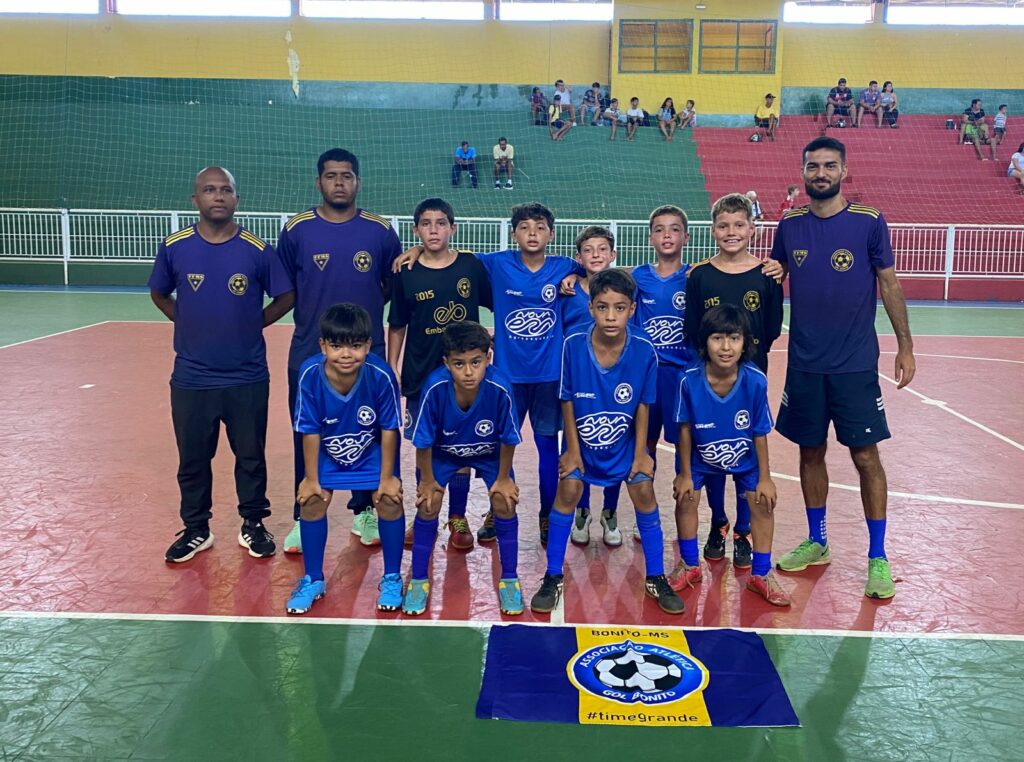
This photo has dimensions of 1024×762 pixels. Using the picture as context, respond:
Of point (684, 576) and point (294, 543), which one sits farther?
point (294, 543)

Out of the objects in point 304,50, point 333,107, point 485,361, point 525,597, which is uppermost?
point 304,50

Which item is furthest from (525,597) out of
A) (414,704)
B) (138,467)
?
(138,467)

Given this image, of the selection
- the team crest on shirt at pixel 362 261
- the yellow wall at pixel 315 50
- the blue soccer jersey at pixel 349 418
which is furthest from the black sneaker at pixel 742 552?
the yellow wall at pixel 315 50

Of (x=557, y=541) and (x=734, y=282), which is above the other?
(x=734, y=282)

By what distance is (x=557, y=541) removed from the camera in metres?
3.98

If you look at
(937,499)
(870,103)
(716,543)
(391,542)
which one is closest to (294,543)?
(391,542)

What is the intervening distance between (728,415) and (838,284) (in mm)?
812

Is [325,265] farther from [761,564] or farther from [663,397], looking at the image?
[761,564]

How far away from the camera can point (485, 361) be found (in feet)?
12.6

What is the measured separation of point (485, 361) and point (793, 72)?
25265 millimetres

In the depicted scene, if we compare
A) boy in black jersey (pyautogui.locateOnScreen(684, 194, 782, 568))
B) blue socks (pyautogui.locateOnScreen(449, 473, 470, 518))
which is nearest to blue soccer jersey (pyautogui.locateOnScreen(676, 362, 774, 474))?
boy in black jersey (pyautogui.locateOnScreen(684, 194, 782, 568))

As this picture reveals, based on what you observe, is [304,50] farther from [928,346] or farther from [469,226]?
[928,346]

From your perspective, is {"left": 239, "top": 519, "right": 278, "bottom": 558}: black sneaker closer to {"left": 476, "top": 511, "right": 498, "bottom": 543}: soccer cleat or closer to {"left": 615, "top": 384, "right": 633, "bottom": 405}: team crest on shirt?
{"left": 476, "top": 511, "right": 498, "bottom": 543}: soccer cleat

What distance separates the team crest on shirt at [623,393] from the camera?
12.9 feet
